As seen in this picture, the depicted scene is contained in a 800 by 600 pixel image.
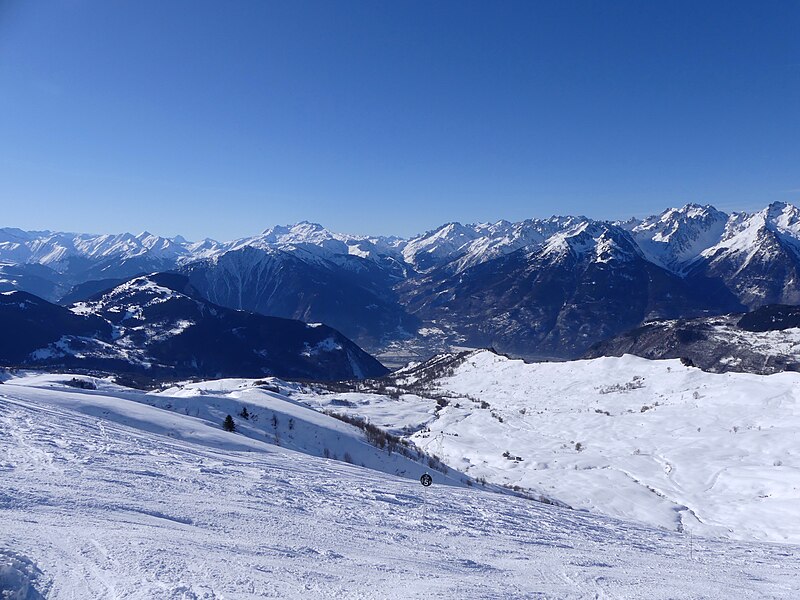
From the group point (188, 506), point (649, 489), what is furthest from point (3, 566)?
point (649, 489)

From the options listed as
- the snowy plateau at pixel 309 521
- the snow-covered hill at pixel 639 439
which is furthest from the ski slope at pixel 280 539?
the snow-covered hill at pixel 639 439

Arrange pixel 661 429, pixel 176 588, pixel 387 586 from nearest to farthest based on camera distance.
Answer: pixel 176 588, pixel 387 586, pixel 661 429

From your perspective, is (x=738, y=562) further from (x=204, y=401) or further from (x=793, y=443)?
(x=793, y=443)

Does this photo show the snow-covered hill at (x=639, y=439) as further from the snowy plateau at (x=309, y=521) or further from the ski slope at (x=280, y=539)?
the ski slope at (x=280, y=539)

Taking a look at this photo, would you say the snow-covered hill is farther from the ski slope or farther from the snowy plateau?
the ski slope

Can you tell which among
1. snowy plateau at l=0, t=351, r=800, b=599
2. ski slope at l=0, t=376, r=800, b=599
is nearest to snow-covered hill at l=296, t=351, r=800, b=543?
snowy plateau at l=0, t=351, r=800, b=599

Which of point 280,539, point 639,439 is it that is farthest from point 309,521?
point 639,439
